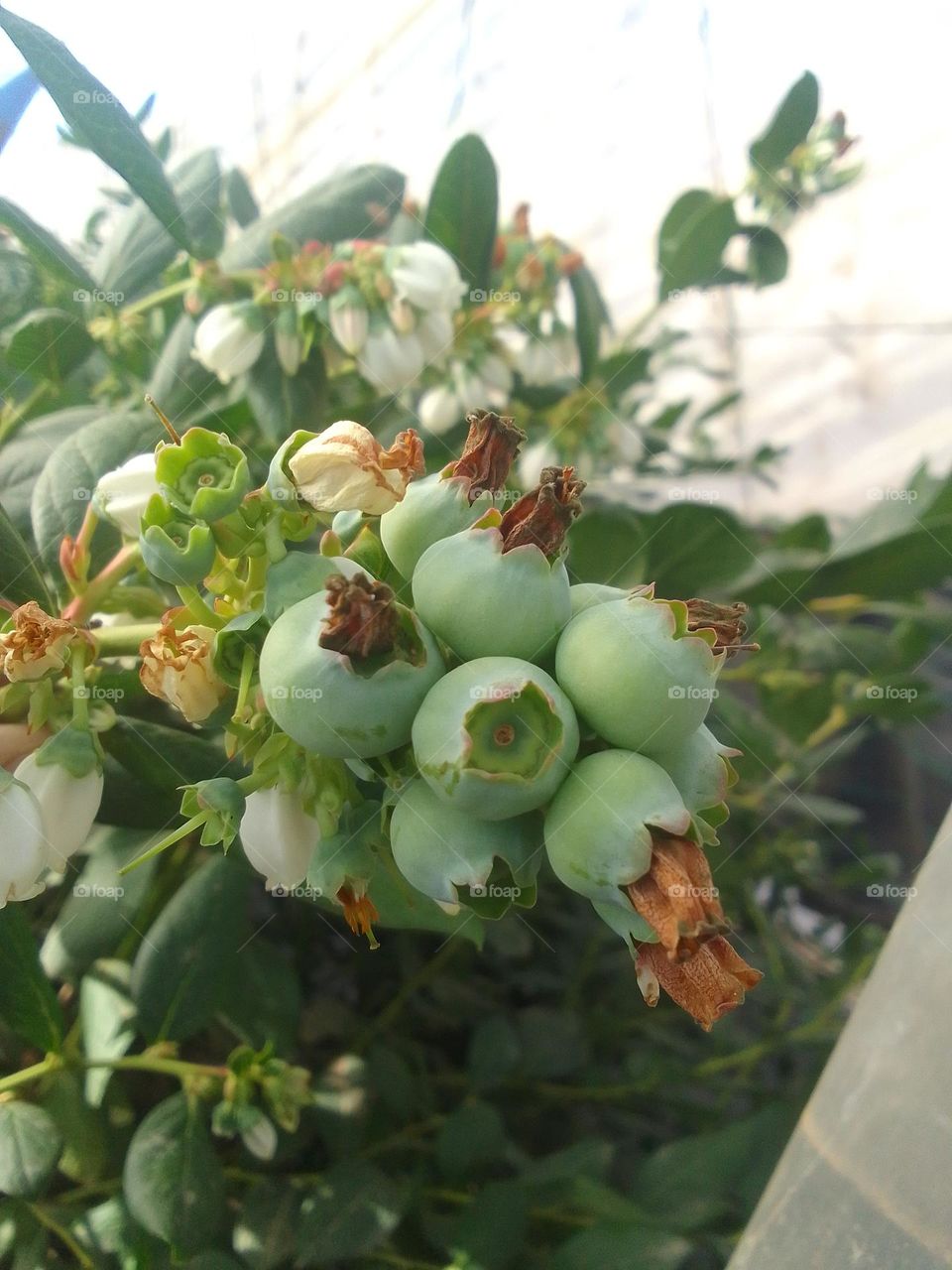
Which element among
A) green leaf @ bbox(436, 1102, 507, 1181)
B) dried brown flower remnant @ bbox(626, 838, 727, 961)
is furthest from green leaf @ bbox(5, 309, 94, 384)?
green leaf @ bbox(436, 1102, 507, 1181)

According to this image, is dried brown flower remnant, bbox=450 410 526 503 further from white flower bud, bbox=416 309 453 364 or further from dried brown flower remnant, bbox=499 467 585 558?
white flower bud, bbox=416 309 453 364

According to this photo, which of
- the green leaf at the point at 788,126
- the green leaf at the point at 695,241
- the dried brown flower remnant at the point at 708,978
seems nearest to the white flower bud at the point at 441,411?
the green leaf at the point at 695,241

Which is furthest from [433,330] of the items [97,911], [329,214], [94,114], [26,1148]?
[26,1148]

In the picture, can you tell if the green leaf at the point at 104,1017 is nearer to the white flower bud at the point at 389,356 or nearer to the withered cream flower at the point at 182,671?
the withered cream flower at the point at 182,671

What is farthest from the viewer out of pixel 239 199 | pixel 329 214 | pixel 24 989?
pixel 239 199

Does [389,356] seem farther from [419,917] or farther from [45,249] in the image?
[419,917]

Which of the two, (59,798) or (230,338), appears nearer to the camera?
(59,798)

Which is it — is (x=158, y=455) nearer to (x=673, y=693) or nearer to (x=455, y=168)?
(x=673, y=693)
